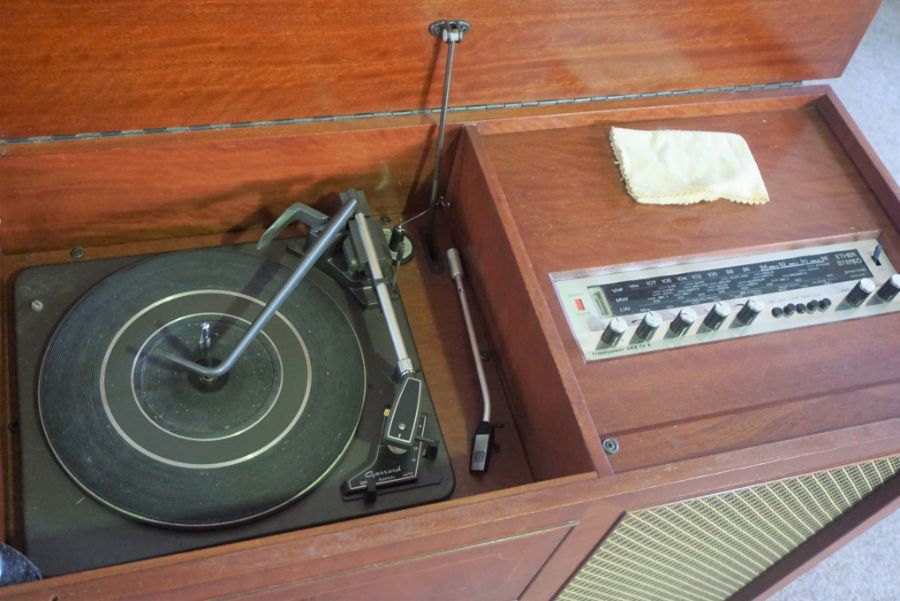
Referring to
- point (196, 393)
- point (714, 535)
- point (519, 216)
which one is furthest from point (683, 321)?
point (196, 393)

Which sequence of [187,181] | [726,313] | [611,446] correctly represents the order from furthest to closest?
[187,181], [726,313], [611,446]

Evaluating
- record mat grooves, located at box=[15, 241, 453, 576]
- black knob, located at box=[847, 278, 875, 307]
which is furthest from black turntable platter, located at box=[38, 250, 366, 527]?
black knob, located at box=[847, 278, 875, 307]

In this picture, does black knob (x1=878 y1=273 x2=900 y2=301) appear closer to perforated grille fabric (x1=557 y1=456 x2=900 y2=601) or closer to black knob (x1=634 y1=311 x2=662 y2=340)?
perforated grille fabric (x1=557 y1=456 x2=900 y2=601)

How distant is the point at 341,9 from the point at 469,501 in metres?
0.60

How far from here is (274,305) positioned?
3.26 feet

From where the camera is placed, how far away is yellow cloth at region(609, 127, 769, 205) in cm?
115

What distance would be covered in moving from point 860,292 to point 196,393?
2.86 ft

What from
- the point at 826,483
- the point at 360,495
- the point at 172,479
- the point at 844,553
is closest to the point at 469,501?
the point at 360,495

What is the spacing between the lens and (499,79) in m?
1.16

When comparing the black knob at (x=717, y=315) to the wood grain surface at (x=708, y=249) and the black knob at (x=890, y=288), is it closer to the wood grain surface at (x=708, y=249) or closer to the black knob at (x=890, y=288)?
the wood grain surface at (x=708, y=249)

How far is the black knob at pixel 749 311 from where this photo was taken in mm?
1024

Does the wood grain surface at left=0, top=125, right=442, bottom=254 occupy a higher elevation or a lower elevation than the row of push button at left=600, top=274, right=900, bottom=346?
higher

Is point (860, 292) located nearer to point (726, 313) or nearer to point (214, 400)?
point (726, 313)

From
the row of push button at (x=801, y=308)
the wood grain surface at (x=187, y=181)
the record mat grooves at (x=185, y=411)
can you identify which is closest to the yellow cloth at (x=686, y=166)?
the row of push button at (x=801, y=308)
